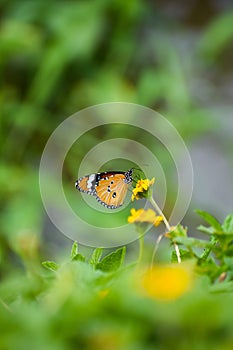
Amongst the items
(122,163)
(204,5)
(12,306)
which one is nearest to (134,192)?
(12,306)

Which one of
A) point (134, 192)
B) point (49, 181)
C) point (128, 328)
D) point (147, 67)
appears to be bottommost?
point (128, 328)

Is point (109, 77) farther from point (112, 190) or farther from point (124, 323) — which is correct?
point (124, 323)

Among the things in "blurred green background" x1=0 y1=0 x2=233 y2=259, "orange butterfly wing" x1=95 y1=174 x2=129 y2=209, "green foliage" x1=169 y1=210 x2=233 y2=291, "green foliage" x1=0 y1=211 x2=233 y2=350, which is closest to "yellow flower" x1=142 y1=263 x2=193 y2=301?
"green foliage" x1=0 y1=211 x2=233 y2=350

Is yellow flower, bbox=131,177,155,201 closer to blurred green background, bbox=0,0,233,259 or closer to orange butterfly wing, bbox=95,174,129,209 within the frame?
orange butterfly wing, bbox=95,174,129,209

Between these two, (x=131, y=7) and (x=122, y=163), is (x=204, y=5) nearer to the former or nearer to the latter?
(x=131, y=7)

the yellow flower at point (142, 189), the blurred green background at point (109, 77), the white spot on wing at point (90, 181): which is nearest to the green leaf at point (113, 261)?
the yellow flower at point (142, 189)

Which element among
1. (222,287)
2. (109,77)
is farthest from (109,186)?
(109,77)
